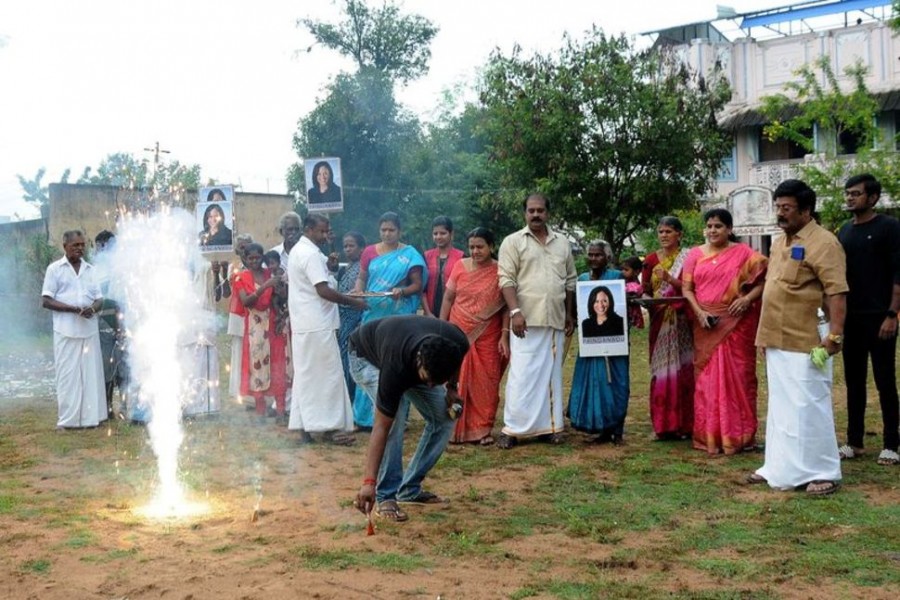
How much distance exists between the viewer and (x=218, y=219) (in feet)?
38.2

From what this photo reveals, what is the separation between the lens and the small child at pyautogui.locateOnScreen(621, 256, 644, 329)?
842 cm

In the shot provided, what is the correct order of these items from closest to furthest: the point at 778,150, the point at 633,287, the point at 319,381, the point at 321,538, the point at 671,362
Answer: the point at 321,538
the point at 671,362
the point at 319,381
the point at 633,287
the point at 778,150

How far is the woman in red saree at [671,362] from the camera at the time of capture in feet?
26.7

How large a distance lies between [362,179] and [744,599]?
29039 mm

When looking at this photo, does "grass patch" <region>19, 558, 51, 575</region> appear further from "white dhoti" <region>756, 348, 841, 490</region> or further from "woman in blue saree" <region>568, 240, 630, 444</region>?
"woman in blue saree" <region>568, 240, 630, 444</region>

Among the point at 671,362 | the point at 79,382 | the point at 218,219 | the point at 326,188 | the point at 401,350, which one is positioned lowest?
the point at 79,382

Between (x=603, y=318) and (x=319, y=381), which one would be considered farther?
(x=319, y=381)

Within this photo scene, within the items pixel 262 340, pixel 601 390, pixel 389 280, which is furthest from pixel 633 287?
pixel 262 340

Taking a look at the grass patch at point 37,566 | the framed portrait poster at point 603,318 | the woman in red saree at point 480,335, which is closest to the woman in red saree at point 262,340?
the woman in red saree at point 480,335

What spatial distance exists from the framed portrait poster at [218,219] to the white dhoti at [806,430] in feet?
23.7

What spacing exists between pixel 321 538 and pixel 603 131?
15.4m

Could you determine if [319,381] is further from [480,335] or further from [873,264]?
[873,264]

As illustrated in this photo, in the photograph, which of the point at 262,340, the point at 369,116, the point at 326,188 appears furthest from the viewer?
the point at 369,116

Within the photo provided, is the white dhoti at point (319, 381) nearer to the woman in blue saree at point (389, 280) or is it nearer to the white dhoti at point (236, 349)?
the woman in blue saree at point (389, 280)
